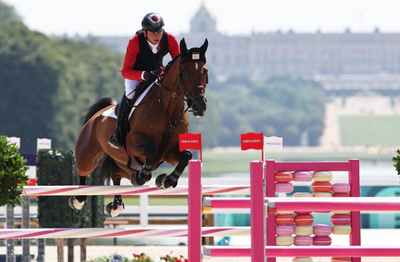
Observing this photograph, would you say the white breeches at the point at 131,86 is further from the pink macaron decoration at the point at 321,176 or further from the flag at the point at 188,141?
the pink macaron decoration at the point at 321,176

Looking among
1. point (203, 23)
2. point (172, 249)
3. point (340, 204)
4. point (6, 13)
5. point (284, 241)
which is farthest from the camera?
point (203, 23)

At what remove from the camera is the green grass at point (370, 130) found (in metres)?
102

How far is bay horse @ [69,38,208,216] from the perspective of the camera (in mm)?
6625

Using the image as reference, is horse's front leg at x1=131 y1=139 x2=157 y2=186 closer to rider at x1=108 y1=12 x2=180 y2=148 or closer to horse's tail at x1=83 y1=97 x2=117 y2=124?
rider at x1=108 y1=12 x2=180 y2=148

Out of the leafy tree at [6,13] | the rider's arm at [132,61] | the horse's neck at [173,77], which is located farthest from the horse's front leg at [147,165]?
the leafy tree at [6,13]

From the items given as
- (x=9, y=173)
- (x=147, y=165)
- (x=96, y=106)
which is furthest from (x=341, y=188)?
(x=96, y=106)

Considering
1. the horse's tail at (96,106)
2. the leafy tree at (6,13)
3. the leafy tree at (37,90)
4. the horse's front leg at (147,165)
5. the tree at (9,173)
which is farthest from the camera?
the leafy tree at (6,13)

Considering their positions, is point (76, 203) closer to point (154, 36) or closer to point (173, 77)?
point (173, 77)

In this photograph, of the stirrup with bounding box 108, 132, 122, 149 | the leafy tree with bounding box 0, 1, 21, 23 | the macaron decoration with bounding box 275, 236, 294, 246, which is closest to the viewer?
the macaron decoration with bounding box 275, 236, 294, 246

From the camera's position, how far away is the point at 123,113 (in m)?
7.38

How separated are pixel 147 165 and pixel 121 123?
67cm

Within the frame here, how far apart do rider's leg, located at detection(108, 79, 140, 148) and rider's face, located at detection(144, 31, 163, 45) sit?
43 cm

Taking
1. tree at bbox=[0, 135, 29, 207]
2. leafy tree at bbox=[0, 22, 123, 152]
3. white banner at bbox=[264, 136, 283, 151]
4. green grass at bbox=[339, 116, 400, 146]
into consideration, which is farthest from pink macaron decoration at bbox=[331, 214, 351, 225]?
green grass at bbox=[339, 116, 400, 146]

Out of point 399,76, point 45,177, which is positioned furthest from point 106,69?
point 399,76
